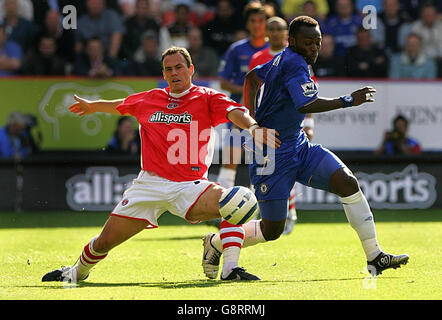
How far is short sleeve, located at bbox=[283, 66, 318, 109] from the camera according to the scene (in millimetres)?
7458

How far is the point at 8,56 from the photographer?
15.4 meters

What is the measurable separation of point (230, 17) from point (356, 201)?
8.64 m

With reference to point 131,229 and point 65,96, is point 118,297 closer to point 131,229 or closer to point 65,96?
point 131,229

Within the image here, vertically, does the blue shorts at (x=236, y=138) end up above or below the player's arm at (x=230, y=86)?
below

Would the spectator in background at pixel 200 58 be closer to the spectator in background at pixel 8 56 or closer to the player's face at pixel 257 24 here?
the spectator in background at pixel 8 56

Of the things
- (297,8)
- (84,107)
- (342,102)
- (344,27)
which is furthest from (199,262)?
(297,8)

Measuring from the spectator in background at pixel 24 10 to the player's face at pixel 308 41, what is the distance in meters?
9.14

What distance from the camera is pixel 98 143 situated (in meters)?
15.1

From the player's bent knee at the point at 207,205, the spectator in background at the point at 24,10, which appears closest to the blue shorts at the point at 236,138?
the player's bent knee at the point at 207,205

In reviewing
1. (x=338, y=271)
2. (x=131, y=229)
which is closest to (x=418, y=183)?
(x=338, y=271)

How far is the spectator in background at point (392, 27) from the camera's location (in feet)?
52.9

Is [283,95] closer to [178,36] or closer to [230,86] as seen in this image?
[230,86]

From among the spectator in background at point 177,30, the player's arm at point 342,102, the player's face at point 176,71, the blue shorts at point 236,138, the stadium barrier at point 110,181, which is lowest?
the stadium barrier at point 110,181

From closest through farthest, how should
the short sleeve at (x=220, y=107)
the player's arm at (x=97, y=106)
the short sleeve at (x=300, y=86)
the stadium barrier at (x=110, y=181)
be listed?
the short sleeve at (x=220, y=107), the short sleeve at (x=300, y=86), the player's arm at (x=97, y=106), the stadium barrier at (x=110, y=181)
